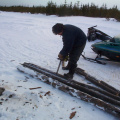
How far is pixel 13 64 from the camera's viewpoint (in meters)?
5.11

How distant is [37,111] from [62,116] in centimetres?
53

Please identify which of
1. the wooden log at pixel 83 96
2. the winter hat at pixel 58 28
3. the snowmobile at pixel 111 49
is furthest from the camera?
the snowmobile at pixel 111 49

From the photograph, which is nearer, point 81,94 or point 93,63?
point 81,94

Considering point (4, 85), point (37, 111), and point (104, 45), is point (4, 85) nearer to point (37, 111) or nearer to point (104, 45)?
point (37, 111)

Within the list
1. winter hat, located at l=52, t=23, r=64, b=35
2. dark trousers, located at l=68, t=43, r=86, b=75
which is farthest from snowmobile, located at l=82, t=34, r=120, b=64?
winter hat, located at l=52, t=23, r=64, b=35

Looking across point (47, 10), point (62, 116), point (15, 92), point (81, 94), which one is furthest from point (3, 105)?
point (47, 10)

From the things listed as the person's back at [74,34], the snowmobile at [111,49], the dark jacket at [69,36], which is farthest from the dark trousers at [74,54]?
the snowmobile at [111,49]

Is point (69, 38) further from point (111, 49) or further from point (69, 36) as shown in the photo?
point (111, 49)

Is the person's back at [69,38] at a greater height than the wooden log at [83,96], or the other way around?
the person's back at [69,38]

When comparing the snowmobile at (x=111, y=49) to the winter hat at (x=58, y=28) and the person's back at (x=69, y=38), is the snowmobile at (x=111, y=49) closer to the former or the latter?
the person's back at (x=69, y=38)

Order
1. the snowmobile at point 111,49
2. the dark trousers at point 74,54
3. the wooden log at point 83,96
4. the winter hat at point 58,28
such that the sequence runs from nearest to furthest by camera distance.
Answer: the wooden log at point 83,96
the winter hat at point 58,28
the dark trousers at point 74,54
the snowmobile at point 111,49

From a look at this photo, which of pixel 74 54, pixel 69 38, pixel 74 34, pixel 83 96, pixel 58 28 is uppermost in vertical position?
pixel 58 28

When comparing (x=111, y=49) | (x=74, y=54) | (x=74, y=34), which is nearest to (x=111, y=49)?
(x=111, y=49)

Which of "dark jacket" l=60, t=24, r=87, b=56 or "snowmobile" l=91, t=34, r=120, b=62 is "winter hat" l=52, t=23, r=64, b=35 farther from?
"snowmobile" l=91, t=34, r=120, b=62
